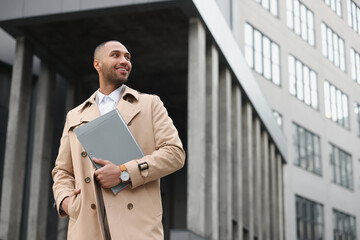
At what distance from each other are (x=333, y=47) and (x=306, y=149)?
1012cm

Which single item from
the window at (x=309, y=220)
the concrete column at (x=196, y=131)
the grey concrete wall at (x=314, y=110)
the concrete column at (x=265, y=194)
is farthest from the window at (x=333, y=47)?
the concrete column at (x=196, y=131)

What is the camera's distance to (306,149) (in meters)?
36.7

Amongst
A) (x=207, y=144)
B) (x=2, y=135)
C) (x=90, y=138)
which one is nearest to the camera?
(x=90, y=138)

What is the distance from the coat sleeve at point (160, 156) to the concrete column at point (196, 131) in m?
11.7

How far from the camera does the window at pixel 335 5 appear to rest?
43169 mm

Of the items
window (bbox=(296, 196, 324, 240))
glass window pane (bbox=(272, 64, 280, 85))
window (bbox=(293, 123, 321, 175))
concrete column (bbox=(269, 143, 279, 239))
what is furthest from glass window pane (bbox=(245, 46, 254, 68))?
window (bbox=(296, 196, 324, 240))

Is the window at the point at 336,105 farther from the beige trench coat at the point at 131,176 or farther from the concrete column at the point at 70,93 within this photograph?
the beige trench coat at the point at 131,176

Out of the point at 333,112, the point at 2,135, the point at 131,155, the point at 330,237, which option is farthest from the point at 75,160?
the point at 333,112

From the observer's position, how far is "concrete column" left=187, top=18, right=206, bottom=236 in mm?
14828

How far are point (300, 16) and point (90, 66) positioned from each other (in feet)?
69.2

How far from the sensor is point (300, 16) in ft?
127

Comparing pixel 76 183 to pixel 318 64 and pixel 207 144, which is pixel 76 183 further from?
pixel 318 64

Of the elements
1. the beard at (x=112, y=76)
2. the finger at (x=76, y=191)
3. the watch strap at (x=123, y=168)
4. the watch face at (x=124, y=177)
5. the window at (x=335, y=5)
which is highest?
the window at (x=335, y=5)

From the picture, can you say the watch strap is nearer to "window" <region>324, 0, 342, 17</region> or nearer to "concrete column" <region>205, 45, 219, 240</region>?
"concrete column" <region>205, 45, 219, 240</region>
